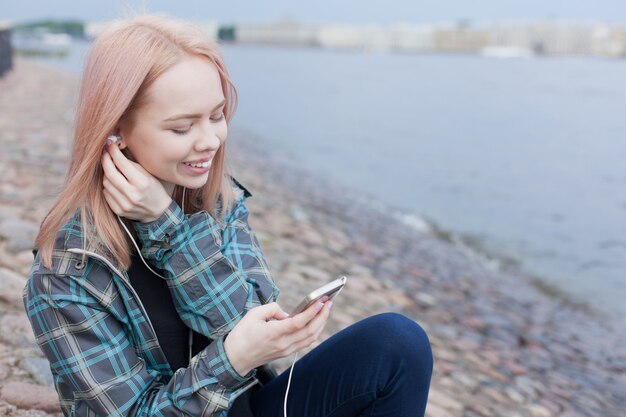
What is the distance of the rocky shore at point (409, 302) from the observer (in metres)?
3.38

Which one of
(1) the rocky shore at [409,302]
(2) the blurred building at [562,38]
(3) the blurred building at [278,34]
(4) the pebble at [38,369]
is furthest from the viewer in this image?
(3) the blurred building at [278,34]

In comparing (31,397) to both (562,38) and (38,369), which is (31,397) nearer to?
(38,369)

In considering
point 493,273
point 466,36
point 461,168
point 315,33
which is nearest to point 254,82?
point 461,168

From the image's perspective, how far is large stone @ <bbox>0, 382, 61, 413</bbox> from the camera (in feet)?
8.03

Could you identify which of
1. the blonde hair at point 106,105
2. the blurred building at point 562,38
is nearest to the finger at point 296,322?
the blonde hair at point 106,105

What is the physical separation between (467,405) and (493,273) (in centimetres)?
416

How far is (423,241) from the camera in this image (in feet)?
27.2

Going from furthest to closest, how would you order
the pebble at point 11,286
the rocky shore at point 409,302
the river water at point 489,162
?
the river water at point 489,162 < the rocky shore at point 409,302 < the pebble at point 11,286

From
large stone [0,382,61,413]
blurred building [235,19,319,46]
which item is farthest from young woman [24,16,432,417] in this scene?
blurred building [235,19,319,46]

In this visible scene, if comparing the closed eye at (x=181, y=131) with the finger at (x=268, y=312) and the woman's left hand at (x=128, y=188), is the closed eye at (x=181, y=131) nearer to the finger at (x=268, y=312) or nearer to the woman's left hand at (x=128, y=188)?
the woman's left hand at (x=128, y=188)

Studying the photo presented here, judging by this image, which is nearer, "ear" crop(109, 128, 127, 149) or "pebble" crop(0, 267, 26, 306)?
"ear" crop(109, 128, 127, 149)

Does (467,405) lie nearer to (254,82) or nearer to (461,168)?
(461,168)

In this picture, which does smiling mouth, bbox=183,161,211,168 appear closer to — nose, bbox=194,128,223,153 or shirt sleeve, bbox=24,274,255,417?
nose, bbox=194,128,223,153

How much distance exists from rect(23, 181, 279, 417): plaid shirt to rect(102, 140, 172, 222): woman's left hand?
0.13 ft
